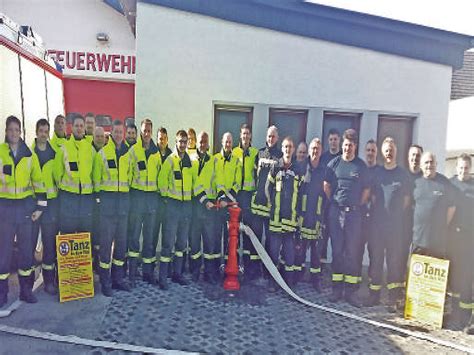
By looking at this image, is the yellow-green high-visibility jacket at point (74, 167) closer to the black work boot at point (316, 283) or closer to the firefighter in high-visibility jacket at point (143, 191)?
the firefighter in high-visibility jacket at point (143, 191)

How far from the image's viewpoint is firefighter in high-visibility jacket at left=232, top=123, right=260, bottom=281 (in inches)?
211

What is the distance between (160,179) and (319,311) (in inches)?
105

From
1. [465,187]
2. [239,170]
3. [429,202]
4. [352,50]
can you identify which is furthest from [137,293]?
[352,50]

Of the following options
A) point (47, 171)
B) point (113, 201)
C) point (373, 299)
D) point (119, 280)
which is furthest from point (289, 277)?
point (47, 171)

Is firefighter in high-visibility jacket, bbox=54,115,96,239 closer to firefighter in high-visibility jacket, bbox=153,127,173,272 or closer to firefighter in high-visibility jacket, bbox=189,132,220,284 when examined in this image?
firefighter in high-visibility jacket, bbox=153,127,173,272

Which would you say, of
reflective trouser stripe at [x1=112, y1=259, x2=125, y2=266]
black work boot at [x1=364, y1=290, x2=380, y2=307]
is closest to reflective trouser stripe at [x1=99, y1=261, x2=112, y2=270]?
reflective trouser stripe at [x1=112, y1=259, x2=125, y2=266]

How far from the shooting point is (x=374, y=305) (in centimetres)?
491

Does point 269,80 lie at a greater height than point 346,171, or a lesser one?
greater

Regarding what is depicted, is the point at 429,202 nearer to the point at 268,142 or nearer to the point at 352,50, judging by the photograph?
the point at 268,142

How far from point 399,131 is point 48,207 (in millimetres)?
6083

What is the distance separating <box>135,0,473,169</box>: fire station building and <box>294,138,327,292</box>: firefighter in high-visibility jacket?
1.42 meters

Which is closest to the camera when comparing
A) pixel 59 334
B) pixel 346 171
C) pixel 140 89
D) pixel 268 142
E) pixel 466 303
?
pixel 59 334

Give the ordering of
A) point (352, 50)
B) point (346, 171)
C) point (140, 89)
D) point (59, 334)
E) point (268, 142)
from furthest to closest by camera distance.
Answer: point (352, 50)
point (140, 89)
point (268, 142)
point (346, 171)
point (59, 334)

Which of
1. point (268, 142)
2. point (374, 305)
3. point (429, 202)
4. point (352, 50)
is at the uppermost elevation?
point (352, 50)
